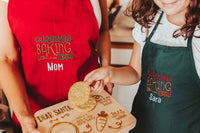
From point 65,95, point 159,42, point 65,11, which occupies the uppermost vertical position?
point 65,11

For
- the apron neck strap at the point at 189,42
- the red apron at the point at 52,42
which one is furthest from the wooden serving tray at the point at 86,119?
the apron neck strap at the point at 189,42

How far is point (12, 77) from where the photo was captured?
2.61 ft

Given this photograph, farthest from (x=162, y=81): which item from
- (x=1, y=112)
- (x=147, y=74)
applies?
(x=1, y=112)

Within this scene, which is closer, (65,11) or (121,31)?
(65,11)

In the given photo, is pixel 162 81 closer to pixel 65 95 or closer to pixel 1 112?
pixel 65 95

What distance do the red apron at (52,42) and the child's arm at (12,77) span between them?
3cm

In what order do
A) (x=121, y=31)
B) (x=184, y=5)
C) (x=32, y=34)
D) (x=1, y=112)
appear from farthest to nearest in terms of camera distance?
(x=121, y=31)
(x=1, y=112)
(x=32, y=34)
(x=184, y=5)

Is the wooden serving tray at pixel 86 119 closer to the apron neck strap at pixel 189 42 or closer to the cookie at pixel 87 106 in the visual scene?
the cookie at pixel 87 106

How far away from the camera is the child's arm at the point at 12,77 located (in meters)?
0.76

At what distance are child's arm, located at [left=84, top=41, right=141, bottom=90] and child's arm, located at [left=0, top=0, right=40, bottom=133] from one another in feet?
0.95

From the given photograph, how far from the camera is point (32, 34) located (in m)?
0.79

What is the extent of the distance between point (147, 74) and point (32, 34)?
0.54 metres

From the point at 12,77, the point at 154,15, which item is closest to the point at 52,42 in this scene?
the point at 12,77

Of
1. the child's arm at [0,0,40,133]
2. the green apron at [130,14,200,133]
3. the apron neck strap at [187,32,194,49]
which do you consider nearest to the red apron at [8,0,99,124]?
the child's arm at [0,0,40,133]
